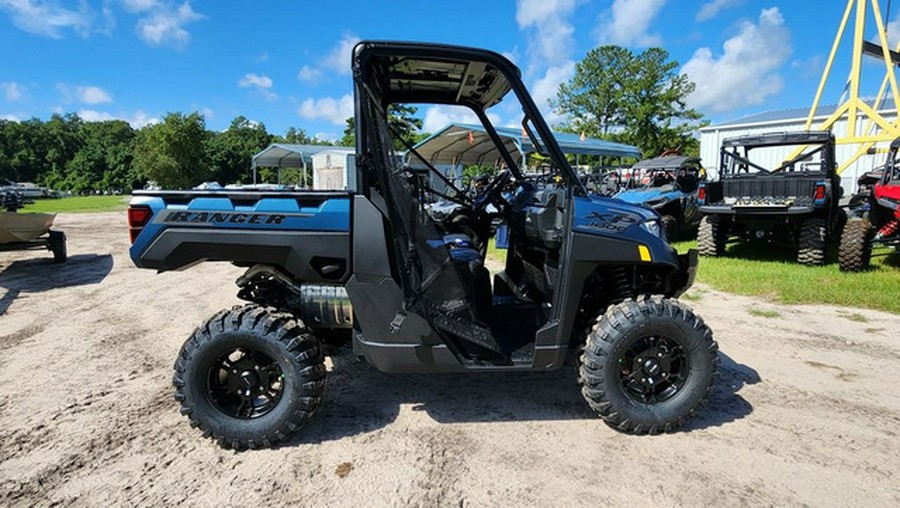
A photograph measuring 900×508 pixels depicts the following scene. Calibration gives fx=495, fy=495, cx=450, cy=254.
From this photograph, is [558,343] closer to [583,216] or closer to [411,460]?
[583,216]

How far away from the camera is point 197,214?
2.77m

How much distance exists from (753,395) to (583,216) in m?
1.95

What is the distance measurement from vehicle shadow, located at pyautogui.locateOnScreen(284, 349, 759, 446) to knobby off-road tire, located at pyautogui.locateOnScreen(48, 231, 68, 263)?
817 cm

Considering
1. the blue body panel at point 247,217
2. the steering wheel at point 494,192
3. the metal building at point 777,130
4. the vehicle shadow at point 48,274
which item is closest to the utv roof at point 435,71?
the steering wheel at point 494,192

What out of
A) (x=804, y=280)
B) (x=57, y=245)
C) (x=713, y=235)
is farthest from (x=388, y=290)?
(x=57, y=245)

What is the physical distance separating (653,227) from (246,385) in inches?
105

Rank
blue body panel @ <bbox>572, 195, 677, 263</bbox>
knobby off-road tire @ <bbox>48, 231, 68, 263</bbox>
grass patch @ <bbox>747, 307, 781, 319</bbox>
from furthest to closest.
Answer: knobby off-road tire @ <bbox>48, 231, 68, 263</bbox> → grass patch @ <bbox>747, 307, 781, 319</bbox> → blue body panel @ <bbox>572, 195, 677, 263</bbox>

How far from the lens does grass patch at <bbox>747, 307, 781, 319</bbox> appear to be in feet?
18.3

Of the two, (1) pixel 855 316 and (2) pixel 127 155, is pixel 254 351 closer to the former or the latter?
(1) pixel 855 316

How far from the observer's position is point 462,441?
296 cm

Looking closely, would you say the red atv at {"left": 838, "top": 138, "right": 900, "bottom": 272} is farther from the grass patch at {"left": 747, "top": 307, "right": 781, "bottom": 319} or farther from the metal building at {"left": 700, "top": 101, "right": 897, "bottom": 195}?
the metal building at {"left": 700, "top": 101, "right": 897, "bottom": 195}

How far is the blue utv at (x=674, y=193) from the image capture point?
10.9 metres

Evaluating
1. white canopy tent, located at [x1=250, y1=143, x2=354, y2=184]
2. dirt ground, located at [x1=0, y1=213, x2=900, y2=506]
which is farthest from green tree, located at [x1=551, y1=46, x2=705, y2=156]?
dirt ground, located at [x1=0, y1=213, x2=900, y2=506]

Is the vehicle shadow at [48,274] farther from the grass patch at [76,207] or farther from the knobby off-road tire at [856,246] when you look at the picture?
the grass patch at [76,207]
